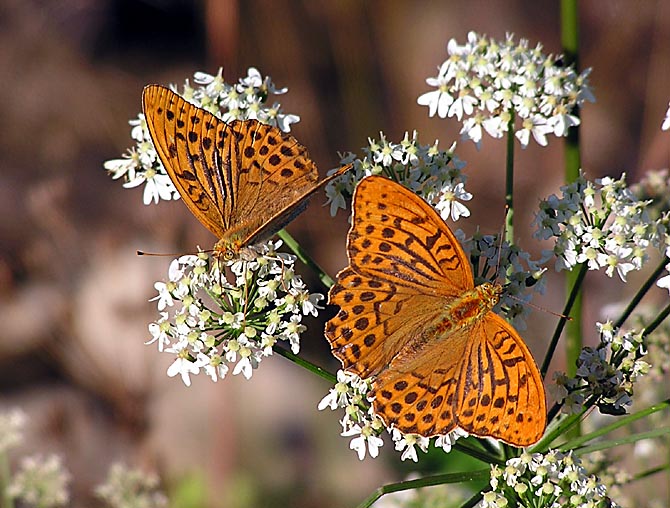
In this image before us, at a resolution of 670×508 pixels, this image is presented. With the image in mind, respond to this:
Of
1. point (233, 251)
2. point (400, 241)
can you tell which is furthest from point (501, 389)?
point (233, 251)

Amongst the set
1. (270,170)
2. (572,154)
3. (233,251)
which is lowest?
(233,251)

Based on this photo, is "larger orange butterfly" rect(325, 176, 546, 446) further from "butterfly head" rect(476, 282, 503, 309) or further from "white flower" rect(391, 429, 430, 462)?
"white flower" rect(391, 429, 430, 462)

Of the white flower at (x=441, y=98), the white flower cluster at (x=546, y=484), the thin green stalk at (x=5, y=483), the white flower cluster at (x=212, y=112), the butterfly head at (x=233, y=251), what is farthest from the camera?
the thin green stalk at (x=5, y=483)

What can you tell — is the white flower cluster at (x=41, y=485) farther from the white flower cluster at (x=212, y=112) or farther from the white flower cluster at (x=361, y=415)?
the white flower cluster at (x=361, y=415)

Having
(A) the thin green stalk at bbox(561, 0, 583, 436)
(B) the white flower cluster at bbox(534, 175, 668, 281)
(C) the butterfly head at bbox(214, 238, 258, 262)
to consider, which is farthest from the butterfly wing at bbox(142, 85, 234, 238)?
(A) the thin green stalk at bbox(561, 0, 583, 436)

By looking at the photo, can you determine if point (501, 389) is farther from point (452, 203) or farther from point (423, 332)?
point (452, 203)

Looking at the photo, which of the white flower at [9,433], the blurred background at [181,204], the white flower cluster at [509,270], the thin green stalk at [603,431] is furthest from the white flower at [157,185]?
the white flower at [9,433]

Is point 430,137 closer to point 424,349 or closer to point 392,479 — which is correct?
point 392,479
